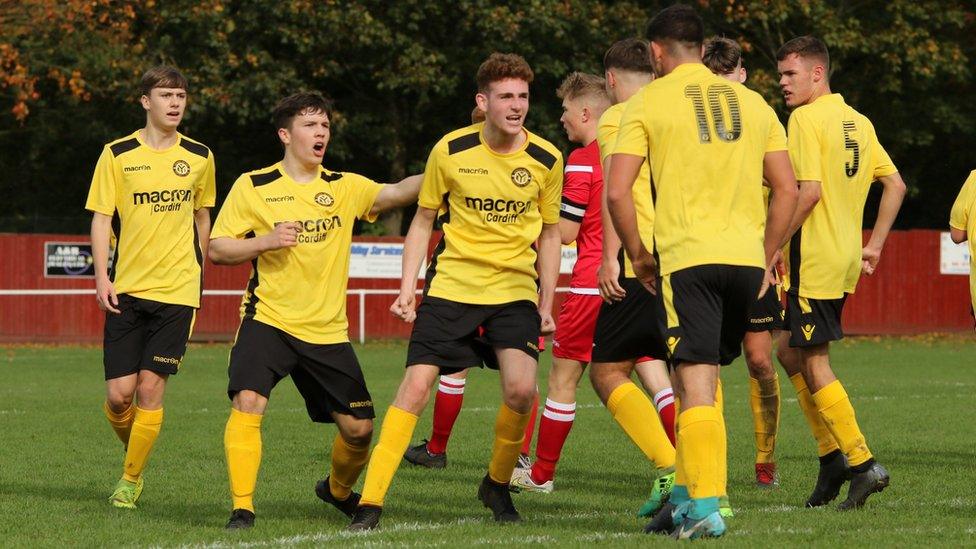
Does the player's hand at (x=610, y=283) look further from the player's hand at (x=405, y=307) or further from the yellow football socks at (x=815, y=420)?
the yellow football socks at (x=815, y=420)

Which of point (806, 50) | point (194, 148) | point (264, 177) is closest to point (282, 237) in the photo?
point (264, 177)

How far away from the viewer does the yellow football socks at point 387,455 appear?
Answer: 22.6 ft

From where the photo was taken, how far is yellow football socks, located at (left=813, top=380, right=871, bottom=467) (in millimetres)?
7500

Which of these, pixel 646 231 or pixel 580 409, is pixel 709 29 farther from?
pixel 646 231

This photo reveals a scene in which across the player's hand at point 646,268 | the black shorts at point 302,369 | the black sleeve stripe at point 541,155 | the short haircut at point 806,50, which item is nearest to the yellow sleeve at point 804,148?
the short haircut at point 806,50

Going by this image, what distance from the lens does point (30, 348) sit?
26.2m

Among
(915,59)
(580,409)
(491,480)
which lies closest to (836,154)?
(491,480)

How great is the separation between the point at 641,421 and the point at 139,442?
2789 mm

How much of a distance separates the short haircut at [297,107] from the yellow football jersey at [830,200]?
2475 mm

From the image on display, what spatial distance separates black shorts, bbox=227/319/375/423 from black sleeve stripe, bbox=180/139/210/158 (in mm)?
1719

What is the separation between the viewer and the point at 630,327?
7418mm

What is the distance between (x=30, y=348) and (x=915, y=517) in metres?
21.6

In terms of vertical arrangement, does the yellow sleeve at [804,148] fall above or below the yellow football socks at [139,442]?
above

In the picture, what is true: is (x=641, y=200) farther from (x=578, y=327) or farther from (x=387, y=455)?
(x=387, y=455)
